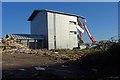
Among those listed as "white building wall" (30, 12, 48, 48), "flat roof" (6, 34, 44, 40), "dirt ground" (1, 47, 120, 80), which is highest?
"white building wall" (30, 12, 48, 48)

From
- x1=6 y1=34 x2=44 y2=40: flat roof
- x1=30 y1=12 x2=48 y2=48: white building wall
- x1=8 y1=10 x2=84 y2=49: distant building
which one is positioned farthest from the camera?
x1=30 y1=12 x2=48 y2=48: white building wall

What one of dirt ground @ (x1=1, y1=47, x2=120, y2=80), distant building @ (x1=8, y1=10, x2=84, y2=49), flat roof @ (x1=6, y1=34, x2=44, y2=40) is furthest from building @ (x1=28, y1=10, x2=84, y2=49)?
dirt ground @ (x1=1, y1=47, x2=120, y2=80)

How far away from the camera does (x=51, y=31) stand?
3356 centimetres

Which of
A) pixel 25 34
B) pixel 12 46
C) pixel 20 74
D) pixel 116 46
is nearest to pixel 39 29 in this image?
pixel 25 34

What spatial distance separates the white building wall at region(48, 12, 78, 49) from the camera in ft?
110

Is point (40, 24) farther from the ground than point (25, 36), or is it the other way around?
point (40, 24)

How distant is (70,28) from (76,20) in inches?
95.3

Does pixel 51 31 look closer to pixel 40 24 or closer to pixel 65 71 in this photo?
pixel 40 24

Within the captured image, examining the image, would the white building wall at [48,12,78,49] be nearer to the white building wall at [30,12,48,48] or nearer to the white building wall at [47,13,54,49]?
the white building wall at [47,13,54,49]

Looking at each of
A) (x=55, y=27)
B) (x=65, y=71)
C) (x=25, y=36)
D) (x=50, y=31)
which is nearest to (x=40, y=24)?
(x=50, y=31)

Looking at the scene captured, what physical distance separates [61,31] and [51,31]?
1925 millimetres

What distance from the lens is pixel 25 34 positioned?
33.7 metres

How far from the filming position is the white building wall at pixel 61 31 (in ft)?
110

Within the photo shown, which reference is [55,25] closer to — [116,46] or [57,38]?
[57,38]
